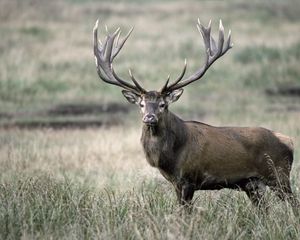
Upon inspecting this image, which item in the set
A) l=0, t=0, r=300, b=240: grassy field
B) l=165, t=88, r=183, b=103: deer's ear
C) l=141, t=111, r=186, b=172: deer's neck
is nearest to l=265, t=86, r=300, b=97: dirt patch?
l=0, t=0, r=300, b=240: grassy field

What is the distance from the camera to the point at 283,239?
308 inches

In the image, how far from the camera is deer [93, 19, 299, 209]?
9094mm

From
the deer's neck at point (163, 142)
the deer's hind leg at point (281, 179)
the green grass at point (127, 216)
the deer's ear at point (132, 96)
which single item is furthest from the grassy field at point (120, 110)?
the deer's ear at point (132, 96)

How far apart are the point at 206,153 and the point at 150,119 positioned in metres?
0.86

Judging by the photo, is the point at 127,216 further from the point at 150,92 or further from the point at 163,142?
the point at 150,92

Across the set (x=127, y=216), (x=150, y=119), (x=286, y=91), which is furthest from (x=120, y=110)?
(x=127, y=216)

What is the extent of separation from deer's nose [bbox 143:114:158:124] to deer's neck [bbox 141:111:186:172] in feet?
1.00

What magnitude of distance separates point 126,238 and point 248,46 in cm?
1888

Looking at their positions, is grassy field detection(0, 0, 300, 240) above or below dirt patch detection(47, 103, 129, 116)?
above

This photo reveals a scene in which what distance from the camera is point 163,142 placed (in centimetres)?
917

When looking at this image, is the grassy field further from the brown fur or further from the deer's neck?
the deer's neck

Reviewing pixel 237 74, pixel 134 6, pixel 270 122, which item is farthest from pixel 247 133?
pixel 134 6

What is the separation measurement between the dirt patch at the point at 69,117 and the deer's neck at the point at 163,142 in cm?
836

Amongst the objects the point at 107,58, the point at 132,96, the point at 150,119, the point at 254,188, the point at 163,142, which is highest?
the point at 107,58
